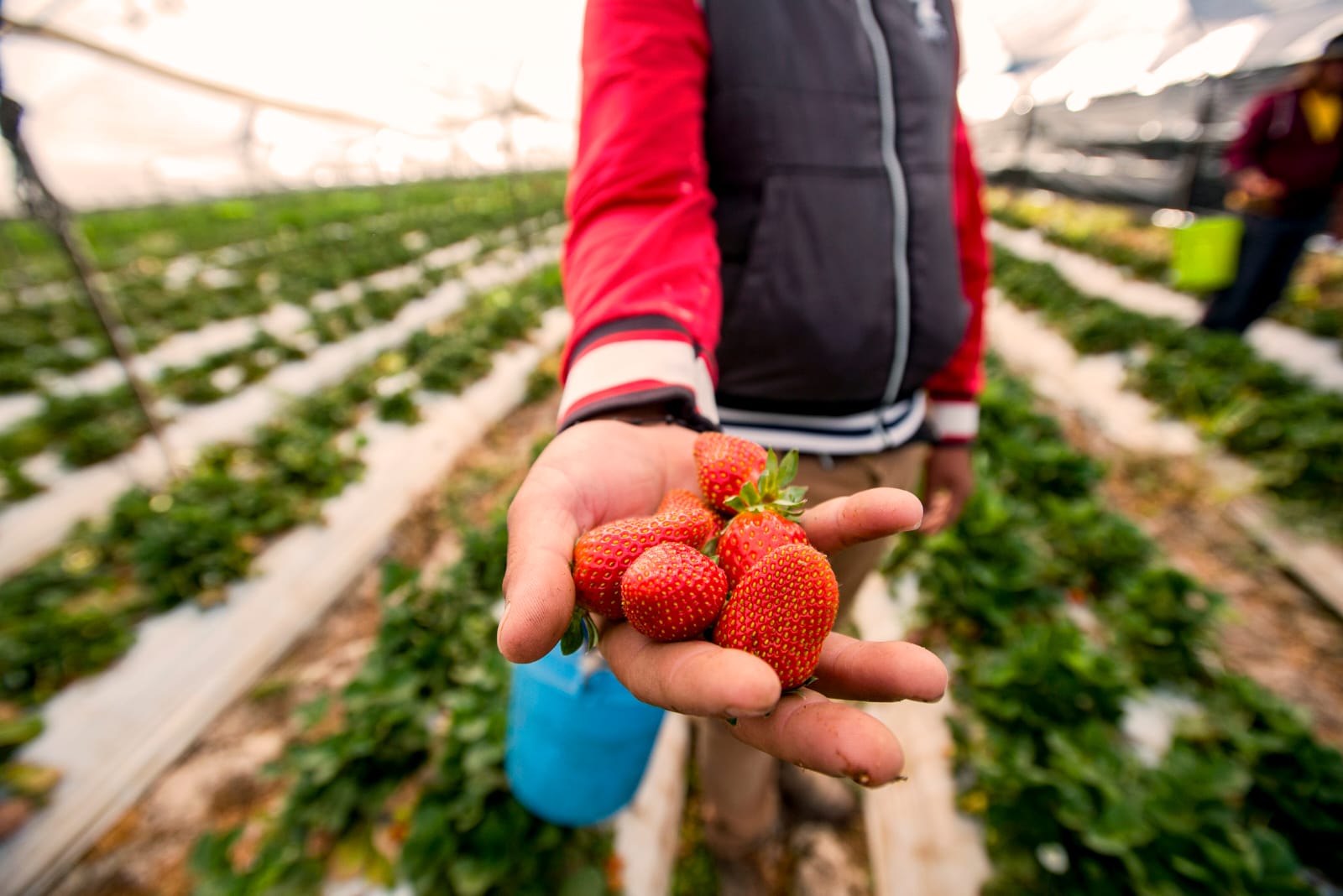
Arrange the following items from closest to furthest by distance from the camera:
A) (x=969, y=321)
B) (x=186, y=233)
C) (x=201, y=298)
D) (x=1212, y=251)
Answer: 1. (x=969, y=321)
2. (x=1212, y=251)
3. (x=201, y=298)
4. (x=186, y=233)

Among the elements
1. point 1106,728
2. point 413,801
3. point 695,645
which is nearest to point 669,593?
point 695,645

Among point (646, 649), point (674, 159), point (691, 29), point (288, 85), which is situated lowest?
point (646, 649)

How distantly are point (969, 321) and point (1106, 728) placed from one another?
161 centimetres

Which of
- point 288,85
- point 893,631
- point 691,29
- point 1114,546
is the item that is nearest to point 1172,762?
point 893,631

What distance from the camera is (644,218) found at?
1.21 metres

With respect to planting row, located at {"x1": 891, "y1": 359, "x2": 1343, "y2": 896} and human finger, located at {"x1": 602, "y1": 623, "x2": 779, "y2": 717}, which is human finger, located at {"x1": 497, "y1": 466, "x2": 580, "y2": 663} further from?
planting row, located at {"x1": 891, "y1": 359, "x2": 1343, "y2": 896}

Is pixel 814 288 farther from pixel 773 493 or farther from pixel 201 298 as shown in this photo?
pixel 201 298

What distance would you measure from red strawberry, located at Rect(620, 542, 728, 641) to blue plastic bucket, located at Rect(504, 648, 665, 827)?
678 mm

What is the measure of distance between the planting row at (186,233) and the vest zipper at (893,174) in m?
9.58

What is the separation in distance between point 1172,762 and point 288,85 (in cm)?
1183

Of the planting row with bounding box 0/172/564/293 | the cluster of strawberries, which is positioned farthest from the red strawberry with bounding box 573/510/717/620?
the planting row with bounding box 0/172/564/293

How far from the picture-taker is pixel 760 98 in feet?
4.15

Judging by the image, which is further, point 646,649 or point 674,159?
point 674,159

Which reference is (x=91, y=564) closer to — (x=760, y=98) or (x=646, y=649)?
(x=646, y=649)
